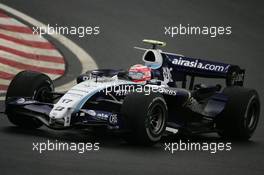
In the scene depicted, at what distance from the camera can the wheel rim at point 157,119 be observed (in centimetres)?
1275

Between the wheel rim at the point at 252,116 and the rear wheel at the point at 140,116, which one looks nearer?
the rear wheel at the point at 140,116

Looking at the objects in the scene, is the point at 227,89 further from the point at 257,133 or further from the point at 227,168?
the point at 227,168

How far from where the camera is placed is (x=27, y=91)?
13.6m

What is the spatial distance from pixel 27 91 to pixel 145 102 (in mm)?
2062

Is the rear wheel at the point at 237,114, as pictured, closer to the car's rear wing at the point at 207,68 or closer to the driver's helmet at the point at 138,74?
the car's rear wing at the point at 207,68

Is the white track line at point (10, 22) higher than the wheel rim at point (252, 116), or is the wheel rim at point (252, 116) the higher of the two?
the white track line at point (10, 22)

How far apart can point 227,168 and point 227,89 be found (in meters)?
2.85

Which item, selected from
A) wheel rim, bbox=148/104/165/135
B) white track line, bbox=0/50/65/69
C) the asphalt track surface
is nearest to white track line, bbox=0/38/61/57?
white track line, bbox=0/50/65/69

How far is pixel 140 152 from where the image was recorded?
12.2 m

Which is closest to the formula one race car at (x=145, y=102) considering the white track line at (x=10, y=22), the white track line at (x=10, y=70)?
the white track line at (x=10, y=70)

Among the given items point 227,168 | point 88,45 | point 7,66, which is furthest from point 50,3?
point 227,168

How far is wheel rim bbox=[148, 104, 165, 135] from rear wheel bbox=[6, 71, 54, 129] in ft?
5.77

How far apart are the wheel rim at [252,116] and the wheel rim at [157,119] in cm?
187

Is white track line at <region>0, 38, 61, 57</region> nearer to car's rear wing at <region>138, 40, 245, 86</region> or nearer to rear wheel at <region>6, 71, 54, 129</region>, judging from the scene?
car's rear wing at <region>138, 40, 245, 86</region>
